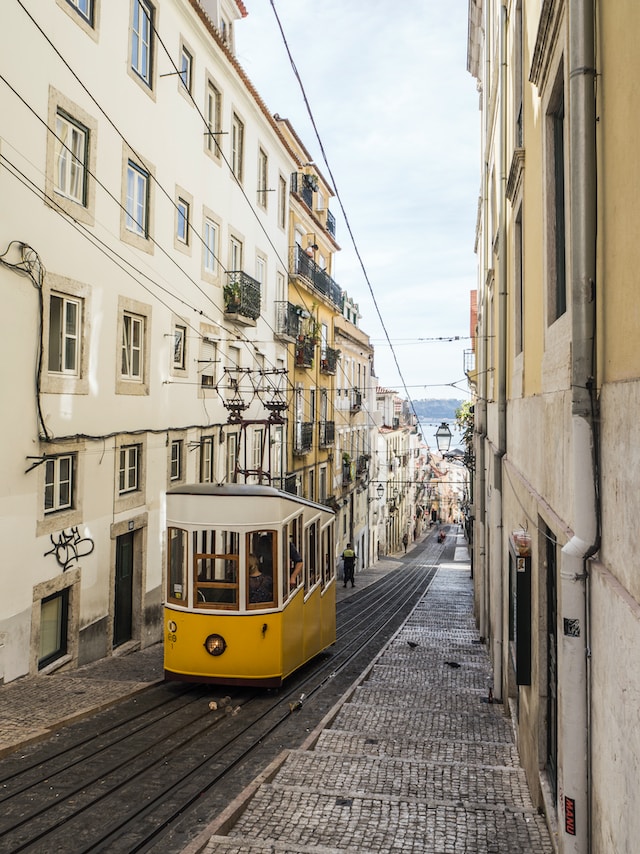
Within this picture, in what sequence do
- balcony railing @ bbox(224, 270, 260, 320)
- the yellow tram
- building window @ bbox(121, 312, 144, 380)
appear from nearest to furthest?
the yellow tram
building window @ bbox(121, 312, 144, 380)
balcony railing @ bbox(224, 270, 260, 320)

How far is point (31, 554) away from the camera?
34.2 feet

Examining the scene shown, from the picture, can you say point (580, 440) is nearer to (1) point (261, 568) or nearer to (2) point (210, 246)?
(1) point (261, 568)

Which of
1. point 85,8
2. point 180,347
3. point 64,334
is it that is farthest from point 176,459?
point 85,8

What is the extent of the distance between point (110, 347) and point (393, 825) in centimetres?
974

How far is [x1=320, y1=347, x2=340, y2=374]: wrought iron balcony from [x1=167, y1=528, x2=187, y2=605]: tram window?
21519 millimetres

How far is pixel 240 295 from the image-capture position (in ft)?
60.7

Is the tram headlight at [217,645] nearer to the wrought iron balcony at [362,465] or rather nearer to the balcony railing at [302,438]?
the balcony railing at [302,438]

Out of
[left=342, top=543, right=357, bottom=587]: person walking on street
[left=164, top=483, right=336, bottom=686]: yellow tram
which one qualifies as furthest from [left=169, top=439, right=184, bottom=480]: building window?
[left=342, top=543, right=357, bottom=587]: person walking on street

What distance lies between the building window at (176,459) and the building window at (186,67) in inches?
303

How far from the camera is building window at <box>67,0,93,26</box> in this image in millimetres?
11516

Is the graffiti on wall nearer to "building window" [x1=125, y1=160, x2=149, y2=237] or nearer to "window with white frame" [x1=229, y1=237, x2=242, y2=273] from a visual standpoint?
"building window" [x1=125, y1=160, x2=149, y2=237]

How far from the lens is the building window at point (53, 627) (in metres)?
11.0

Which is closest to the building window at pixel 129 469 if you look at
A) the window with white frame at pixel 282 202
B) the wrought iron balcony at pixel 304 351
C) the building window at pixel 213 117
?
the building window at pixel 213 117

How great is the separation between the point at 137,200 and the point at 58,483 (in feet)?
19.2
